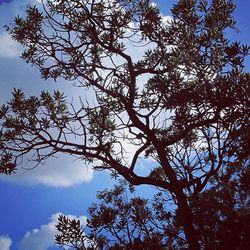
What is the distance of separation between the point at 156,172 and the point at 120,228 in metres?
2.63

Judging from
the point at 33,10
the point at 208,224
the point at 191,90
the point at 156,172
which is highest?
the point at 33,10

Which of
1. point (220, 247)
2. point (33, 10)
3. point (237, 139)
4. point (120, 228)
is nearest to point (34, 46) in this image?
point (33, 10)

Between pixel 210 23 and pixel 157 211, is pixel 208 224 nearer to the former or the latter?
pixel 157 211

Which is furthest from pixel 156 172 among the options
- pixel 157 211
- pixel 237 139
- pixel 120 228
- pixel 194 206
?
pixel 237 139

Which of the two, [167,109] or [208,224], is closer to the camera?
[167,109]

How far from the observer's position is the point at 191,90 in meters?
6.18

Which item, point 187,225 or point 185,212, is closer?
point 187,225

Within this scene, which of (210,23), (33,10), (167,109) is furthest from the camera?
(33,10)

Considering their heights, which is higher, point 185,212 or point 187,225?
point 185,212

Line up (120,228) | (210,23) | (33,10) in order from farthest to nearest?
1. (120,228)
2. (33,10)
3. (210,23)

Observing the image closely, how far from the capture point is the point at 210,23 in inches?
309

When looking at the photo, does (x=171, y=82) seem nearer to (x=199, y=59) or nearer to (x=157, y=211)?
(x=199, y=59)

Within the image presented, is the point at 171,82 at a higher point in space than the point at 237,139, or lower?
higher

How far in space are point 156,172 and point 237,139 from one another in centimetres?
566
